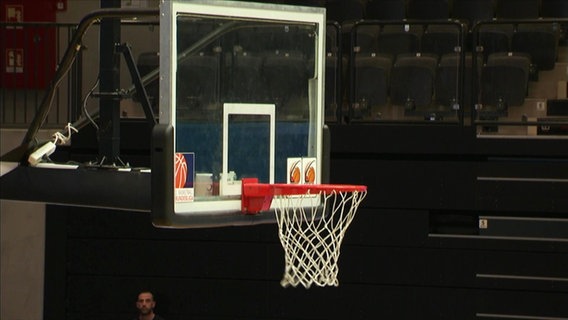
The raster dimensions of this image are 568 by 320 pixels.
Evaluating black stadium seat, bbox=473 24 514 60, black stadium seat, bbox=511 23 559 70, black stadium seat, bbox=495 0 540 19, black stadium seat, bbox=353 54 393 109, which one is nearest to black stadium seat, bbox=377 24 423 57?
black stadium seat, bbox=353 54 393 109

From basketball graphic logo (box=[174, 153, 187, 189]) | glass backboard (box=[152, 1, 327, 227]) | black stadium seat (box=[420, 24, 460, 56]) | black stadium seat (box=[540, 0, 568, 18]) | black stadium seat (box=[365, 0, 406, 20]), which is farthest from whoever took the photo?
black stadium seat (box=[365, 0, 406, 20])

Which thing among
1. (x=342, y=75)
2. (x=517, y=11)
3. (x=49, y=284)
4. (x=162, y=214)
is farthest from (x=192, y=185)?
(x=517, y=11)

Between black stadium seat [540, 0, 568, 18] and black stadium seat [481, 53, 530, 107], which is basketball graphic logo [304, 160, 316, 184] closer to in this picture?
black stadium seat [481, 53, 530, 107]

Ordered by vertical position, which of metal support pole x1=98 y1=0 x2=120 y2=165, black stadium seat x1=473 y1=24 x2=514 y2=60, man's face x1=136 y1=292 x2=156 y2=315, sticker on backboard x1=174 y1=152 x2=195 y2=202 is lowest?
man's face x1=136 y1=292 x2=156 y2=315

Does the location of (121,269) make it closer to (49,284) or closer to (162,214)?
(49,284)

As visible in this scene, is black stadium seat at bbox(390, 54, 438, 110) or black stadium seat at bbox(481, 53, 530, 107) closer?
black stadium seat at bbox(481, 53, 530, 107)

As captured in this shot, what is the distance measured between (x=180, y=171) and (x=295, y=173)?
956 millimetres

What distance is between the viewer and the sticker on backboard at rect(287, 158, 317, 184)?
6.97 metres

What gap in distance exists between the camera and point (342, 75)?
9.97 meters

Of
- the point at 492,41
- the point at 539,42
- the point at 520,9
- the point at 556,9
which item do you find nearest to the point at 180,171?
the point at 492,41

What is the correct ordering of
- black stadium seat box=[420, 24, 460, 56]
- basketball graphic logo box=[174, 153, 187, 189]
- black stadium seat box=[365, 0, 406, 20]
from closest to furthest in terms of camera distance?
basketball graphic logo box=[174, 153, 187, 189] < black stadium seat box=[420, 24, 460, 56] < black stadium seat box=[365, 0, 406, 20]

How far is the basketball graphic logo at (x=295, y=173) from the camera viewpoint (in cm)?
697

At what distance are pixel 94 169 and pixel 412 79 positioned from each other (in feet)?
11.5

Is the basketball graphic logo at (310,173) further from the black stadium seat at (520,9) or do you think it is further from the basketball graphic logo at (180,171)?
the black stadium seat at (520,9)
